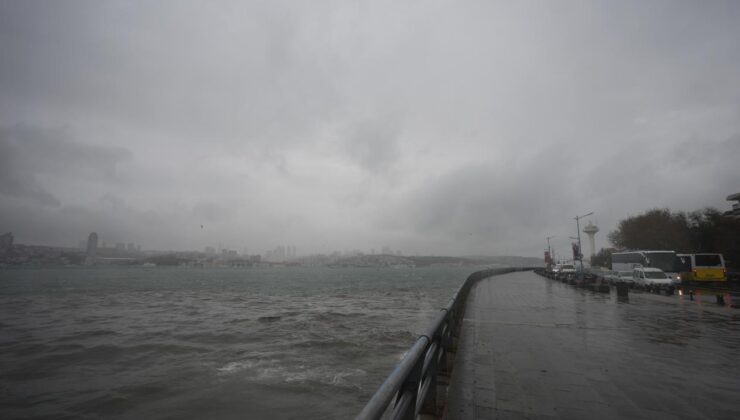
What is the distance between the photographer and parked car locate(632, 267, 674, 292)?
972 inches

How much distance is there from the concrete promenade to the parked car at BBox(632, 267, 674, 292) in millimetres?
15111

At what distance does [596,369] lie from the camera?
6465 millimetres

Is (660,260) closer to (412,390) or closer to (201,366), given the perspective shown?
(201,366)

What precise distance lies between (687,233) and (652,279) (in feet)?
135

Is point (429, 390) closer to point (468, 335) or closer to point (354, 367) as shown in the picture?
point (468, 335)

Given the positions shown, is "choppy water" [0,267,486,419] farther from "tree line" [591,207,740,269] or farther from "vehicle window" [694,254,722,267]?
"tree line" [591,207,740,269]

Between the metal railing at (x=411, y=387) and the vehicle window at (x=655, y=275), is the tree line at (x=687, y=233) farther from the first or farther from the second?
the metal railing at (x=411, y=387)

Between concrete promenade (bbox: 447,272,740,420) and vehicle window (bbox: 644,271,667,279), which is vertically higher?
vehicle window (bbox: 644,271,667,279)

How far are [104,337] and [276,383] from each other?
1338 centimetres

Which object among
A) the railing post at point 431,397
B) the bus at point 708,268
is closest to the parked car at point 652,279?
the bus at point 708,268

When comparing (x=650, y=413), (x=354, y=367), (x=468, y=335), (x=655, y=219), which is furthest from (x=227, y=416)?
(x=655, y=219)

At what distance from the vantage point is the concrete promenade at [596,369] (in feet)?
15.3

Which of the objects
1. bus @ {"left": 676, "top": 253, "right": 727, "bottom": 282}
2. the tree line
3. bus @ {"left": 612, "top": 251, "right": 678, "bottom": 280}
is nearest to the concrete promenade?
bus @ {"left": 612, "top": 251, "right": 678, "bottom": 280}

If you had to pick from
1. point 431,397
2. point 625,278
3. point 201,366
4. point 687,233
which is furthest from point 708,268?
point 201,366
